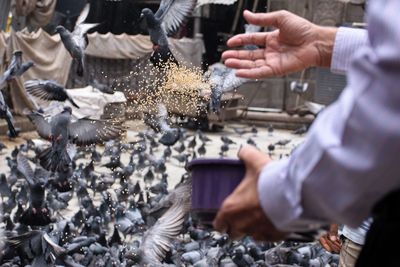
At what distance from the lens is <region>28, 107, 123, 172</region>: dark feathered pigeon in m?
6.66

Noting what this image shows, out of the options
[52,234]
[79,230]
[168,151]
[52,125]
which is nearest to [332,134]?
[52,234]

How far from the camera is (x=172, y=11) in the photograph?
256 inches

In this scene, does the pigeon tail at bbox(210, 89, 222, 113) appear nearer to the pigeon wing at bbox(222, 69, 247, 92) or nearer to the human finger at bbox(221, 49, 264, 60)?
the pigeon wing at bbox(222, 69, 247, 92)

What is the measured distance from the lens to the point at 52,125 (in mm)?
6930

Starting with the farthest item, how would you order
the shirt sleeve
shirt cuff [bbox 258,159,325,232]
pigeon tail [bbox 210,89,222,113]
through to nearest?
pigeon tail [bbox 210,89,222,113] → shirt cuff [bbox 258,159,325,232] → the shirt sleeve

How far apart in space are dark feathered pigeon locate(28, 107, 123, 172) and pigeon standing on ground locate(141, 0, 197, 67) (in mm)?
814

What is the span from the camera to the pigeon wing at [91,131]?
6656mm

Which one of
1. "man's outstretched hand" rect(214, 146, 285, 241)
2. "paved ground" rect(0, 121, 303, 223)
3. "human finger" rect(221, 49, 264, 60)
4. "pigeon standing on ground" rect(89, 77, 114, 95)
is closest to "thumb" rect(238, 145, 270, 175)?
"man's outstretched hand" rect(214, 146, 285, 241)

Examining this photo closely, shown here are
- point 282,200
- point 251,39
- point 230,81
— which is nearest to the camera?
point 282,200

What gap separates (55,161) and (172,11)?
2095 millimetres

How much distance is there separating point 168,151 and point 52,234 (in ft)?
15.5

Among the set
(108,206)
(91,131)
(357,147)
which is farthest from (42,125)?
(357,147)

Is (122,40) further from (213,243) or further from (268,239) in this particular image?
(268,239)

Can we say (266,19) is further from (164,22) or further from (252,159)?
(164,22)
